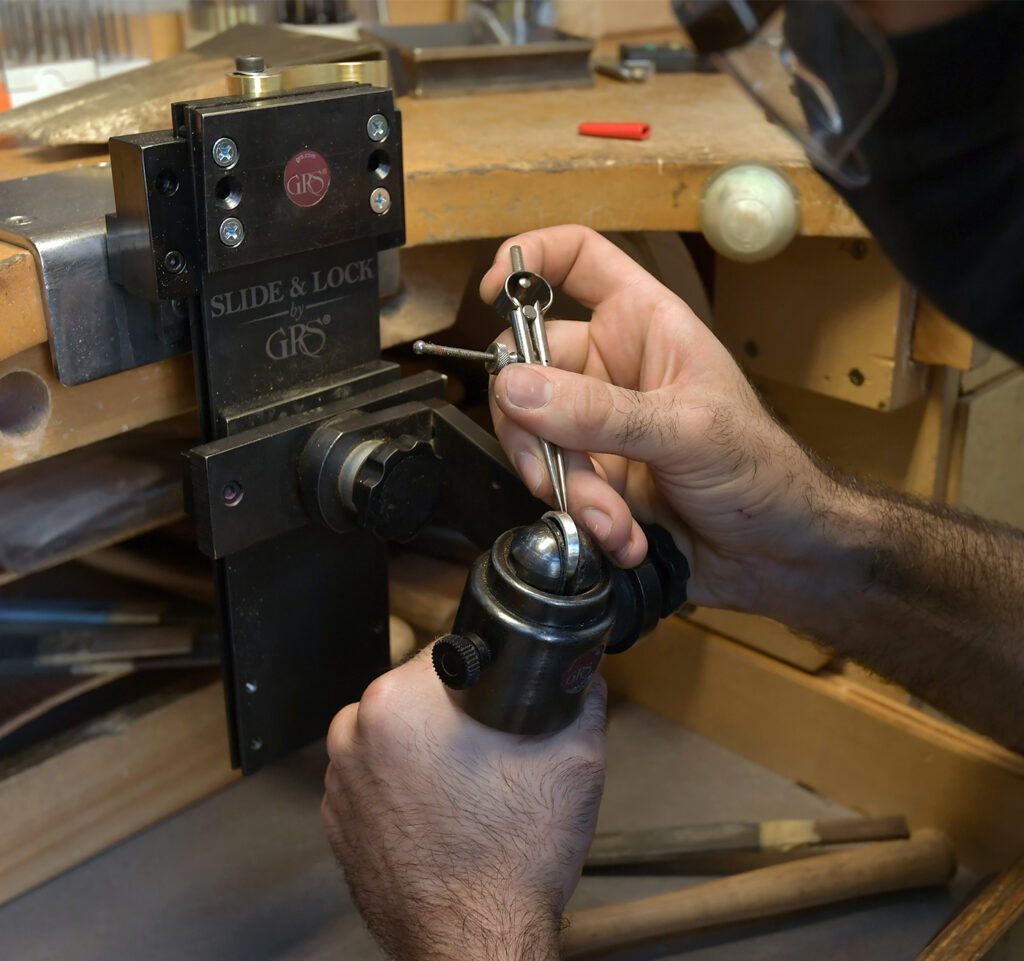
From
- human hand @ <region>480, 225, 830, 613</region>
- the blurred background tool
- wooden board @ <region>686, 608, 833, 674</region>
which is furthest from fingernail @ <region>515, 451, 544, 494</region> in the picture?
wooden board @ <region>686, 608, 833, 674</region>

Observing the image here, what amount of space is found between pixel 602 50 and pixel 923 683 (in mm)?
1070

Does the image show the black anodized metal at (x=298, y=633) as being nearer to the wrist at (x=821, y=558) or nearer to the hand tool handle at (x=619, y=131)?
the wrist at (x=821, y=558)

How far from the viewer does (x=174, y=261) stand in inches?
26.9

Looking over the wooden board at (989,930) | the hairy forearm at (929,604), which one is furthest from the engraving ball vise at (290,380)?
the wooden board at (989,930)

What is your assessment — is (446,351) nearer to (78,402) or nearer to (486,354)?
(486,354)

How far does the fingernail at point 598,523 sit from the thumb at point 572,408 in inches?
1.8

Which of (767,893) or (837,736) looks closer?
(767,893)

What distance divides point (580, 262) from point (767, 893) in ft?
1.86

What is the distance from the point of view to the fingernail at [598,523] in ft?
2.33

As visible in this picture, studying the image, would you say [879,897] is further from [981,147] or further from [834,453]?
[981,147]

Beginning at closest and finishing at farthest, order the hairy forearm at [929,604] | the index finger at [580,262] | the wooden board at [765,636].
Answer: the index finger at [580,262], the hairy forearm at [929,604], the wooden board at [765,636]

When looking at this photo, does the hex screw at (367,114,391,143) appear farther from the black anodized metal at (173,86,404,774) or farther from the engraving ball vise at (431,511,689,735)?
the engraving ball vise at (431,511,689,735)

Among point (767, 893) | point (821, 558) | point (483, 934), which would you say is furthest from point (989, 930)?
point (483, 934)

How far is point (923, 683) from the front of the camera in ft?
3.35
